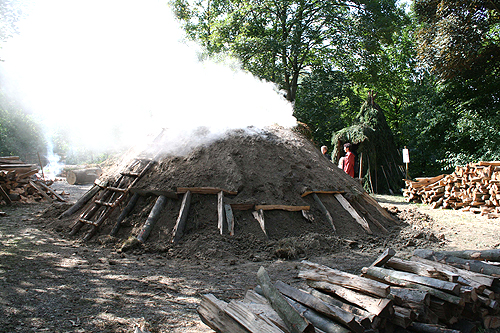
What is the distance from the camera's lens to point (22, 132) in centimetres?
3198

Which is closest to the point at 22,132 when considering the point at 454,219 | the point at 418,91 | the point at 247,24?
the point at 247,24

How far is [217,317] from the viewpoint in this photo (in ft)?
8.29

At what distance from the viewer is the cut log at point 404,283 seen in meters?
2.61

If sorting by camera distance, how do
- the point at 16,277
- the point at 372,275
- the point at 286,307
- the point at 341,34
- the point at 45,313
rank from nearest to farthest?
1. the point at 286,307
2. the point at 372,275
3. the point at 45,313
4. the point at 16,277
5. the point at 341,34

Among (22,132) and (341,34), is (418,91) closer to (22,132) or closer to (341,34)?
(341,34)

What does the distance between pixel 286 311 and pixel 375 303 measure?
0.71 meters

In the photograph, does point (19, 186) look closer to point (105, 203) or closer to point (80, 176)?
point (80, 176)

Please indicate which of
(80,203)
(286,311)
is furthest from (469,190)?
(80,203)

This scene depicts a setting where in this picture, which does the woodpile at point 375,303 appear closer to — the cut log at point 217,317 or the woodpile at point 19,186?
the cut log at point 217,317

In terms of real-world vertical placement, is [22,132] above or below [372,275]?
above

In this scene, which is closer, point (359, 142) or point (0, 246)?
point (0, 246)

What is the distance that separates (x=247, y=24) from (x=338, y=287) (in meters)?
18.5

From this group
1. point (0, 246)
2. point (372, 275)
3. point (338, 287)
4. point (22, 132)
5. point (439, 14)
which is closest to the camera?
point (338, 287)

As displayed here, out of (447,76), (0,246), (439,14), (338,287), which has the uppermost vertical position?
(439,14)
